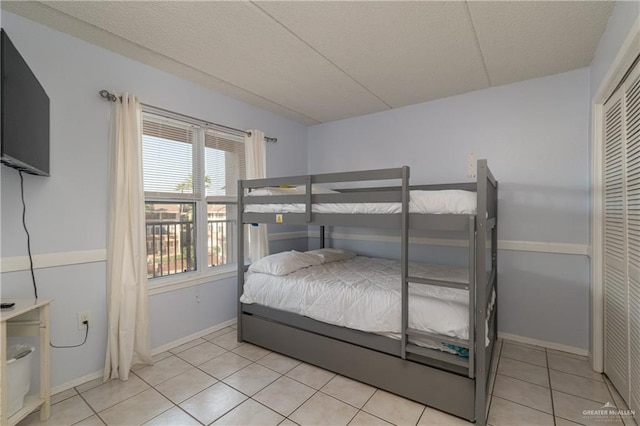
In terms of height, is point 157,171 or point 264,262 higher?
point 157,171

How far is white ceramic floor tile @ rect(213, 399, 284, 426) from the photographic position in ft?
5.52

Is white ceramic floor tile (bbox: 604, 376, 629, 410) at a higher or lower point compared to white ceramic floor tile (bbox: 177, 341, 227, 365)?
higher

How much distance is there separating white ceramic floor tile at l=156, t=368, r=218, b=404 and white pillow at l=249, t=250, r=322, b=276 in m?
0.92

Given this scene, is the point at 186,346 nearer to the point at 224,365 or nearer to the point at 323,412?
the point at 224,365

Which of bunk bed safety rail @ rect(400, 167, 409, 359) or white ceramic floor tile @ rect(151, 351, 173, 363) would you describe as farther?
white ceramic floor tile @ rect(151, 351, 173, 363)

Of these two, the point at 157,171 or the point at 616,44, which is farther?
the point at 157,171

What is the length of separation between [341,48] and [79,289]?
2588 mm

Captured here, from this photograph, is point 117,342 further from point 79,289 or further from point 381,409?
point 381,409

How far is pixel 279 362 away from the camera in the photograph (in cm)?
239

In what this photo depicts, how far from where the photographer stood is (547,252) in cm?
261

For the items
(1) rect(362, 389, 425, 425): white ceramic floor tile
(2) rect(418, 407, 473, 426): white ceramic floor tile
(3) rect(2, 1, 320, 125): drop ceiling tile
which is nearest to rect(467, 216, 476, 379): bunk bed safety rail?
(2) rect(418, 407, 473, 426): white ceramic floor tile

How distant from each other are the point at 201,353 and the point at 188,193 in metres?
1.45

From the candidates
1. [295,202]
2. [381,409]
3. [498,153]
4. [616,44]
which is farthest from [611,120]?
[381,409]

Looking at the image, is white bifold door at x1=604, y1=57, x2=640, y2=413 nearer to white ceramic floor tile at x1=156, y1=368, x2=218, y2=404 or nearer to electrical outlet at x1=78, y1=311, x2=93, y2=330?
white ceramic floor tile at x1=156, y1=368, x2=218, y2=404
